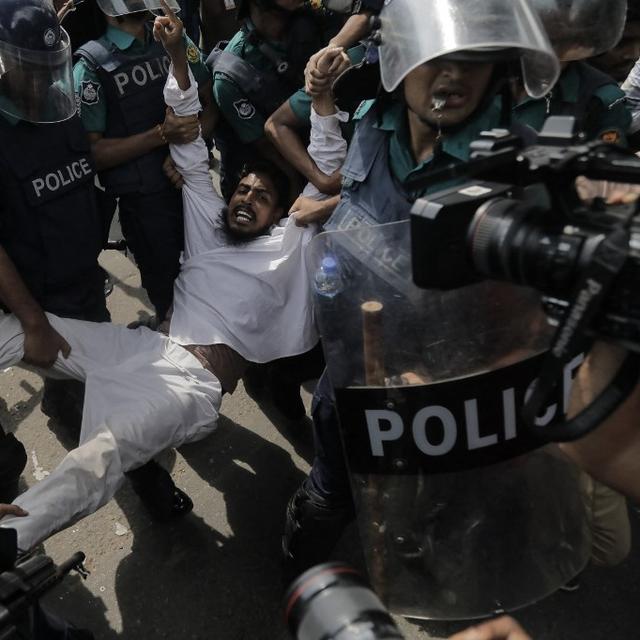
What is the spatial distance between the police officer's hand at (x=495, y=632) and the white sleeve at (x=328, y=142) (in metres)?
1.79

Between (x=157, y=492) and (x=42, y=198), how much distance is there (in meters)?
1.16

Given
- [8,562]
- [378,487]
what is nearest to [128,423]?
[8,562]

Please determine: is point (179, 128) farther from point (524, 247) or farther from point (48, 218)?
point (524, 247)

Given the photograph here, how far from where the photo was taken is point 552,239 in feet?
3.01

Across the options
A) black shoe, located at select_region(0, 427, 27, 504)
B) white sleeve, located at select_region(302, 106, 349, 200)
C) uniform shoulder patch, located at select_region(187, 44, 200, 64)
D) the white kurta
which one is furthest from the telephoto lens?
uniform shoulder patch, located at select_region(187, 44, 200, 64)

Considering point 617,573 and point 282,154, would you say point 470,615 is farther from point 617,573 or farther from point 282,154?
point 282,154

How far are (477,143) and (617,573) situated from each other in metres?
1.82

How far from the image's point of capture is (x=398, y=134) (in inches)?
72.2

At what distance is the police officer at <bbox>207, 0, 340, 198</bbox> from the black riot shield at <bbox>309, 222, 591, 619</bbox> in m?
1.71

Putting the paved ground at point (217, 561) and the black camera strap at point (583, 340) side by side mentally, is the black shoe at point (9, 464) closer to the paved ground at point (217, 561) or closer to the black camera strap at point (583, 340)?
the paved ground at point (217, 561)

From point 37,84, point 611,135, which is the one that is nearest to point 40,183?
point 37,84

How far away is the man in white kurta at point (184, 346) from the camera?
2002mm

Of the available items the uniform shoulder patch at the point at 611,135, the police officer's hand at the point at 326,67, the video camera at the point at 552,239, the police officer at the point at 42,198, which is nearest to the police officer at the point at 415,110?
the uniform shoulder patch at the point at 611,135

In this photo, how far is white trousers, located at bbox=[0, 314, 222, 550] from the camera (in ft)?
6.28
